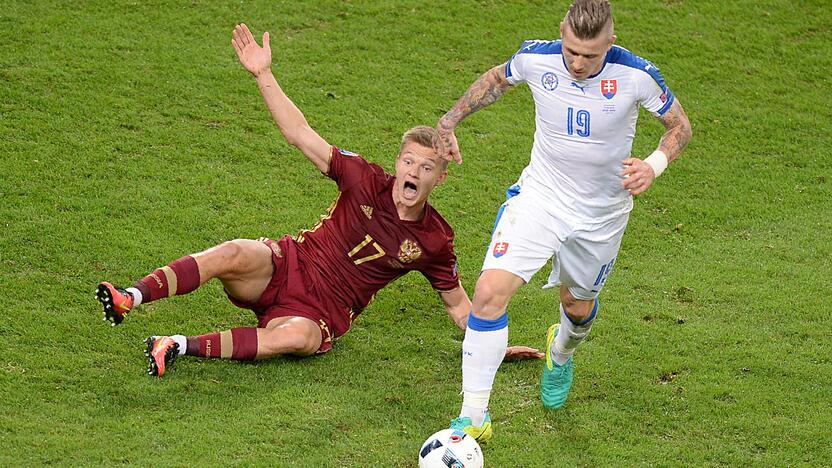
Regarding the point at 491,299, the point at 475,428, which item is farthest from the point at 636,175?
the point at 475,428

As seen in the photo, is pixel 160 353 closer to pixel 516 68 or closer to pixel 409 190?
pixel 409 190

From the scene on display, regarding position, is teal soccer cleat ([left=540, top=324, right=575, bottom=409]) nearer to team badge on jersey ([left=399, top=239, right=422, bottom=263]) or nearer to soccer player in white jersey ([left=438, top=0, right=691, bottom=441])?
soccer player in white jersey ([left=438, top=0, right=691, bottom=441])

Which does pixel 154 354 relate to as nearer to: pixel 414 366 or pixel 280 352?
pixel 280 352

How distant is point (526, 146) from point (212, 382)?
4.40 metres

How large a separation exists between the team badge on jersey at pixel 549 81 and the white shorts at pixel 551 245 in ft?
1.82

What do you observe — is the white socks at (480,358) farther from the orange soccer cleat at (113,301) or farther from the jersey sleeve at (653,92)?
the orange soccer cleat at (113,301)

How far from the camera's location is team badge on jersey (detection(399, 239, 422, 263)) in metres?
6.42

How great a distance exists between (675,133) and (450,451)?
1.97 meters

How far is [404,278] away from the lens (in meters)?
7.77

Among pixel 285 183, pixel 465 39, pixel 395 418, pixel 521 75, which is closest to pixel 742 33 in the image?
pixel 465 39

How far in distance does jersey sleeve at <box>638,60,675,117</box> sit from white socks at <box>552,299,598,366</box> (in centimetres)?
119

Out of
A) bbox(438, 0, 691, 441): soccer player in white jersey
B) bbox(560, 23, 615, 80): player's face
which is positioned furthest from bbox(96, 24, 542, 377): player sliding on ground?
bbox(560, 23, 615, 80): player's face

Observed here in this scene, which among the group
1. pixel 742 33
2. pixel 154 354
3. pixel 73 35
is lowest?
pixel 742 33

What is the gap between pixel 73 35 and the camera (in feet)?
33.8
